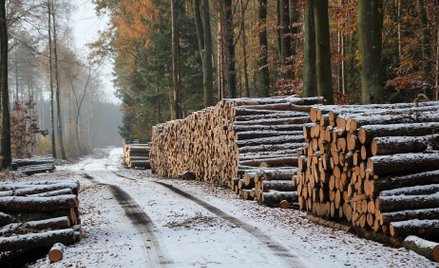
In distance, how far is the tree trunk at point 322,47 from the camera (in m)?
13.1

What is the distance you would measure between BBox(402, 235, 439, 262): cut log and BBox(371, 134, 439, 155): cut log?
127 centimetres

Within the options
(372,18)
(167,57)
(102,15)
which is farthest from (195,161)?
(102,15)

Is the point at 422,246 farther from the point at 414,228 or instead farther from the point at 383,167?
the point at 383,167

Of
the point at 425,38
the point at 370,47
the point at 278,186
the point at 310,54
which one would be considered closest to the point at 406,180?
the point at 278,186

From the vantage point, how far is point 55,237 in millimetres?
6656

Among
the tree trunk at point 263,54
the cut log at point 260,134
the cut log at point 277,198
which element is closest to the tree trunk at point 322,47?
the cut log at point 260,134

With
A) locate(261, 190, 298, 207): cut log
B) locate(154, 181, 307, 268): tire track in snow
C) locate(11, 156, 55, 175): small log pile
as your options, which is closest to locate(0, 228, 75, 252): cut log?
locate(154, 181, 307, 268): tire track in snow

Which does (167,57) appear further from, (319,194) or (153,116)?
(319,194)

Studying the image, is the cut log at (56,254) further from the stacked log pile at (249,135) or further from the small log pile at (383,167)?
the stacked log pile at (249,135)

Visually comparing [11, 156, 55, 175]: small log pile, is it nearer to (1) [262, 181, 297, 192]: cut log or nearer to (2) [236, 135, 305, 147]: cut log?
(2) [236, 135, 305, 147]: cut log

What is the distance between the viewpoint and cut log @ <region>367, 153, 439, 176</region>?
6.45m

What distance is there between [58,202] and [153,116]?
3301 centimetres

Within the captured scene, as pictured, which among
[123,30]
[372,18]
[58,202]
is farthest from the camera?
[123,30]

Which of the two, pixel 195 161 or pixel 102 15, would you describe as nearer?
pixel 195 161
